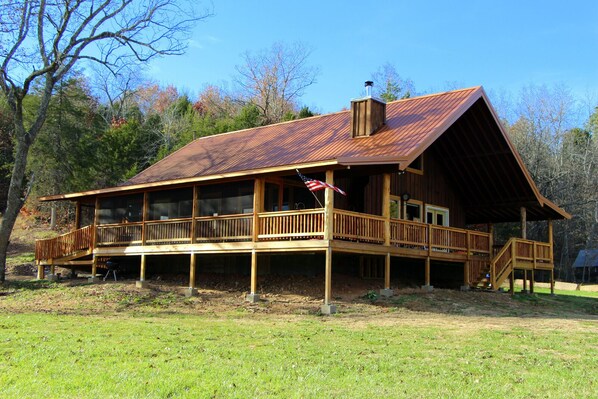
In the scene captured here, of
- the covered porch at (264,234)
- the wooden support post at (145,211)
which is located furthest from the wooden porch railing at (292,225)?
the wooden support post at (145,211)

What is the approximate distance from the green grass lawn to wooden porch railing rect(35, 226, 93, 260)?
389 inches

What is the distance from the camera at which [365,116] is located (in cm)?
2041

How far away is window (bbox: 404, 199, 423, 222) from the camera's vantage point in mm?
23422

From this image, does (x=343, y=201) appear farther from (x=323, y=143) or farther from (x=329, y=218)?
(x=329, y=218)

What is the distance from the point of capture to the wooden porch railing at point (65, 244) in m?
24.5

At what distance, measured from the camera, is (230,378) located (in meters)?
7.96

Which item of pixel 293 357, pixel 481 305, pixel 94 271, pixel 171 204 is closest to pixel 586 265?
pixel 481 305

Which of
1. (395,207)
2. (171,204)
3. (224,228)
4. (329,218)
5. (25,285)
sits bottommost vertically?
(25,285)

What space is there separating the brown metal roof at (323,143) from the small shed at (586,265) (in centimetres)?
3068

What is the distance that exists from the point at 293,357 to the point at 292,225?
8310 mm

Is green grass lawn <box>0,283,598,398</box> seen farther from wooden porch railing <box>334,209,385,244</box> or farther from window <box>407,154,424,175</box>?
window <box>407,154,424,175</box>

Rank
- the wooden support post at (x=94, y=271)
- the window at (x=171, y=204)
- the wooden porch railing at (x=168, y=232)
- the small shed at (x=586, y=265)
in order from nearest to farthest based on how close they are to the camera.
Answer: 1. the wooden porch railing at (x=168, y=232)
2. the window at (x=171, y=204)
3. the wooden support post at (x=94, y=271)
4. the small shed at (x=586, y=265)

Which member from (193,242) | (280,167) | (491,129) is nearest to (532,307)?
(491,129)

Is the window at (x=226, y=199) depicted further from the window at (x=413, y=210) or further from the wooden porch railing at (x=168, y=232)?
the window at (x=413, y=210)
